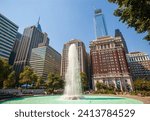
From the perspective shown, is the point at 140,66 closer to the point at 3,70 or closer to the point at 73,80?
the point at 73,80

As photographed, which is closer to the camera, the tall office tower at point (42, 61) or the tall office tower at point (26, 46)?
the tall office tower at point (42, 61)

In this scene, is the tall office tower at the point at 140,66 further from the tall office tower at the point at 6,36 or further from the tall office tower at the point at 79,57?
the tall office tower at the point at 6,36

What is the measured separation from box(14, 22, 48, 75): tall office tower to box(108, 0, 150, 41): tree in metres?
123

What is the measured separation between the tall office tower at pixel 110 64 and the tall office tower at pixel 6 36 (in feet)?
211

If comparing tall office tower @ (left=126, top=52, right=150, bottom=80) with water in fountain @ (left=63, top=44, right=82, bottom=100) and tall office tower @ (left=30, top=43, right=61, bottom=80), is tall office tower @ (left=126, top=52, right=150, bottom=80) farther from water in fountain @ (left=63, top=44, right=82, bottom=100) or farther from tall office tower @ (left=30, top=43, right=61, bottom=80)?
water in fountain @ (left=63, top=44, right=82, bottom=100)

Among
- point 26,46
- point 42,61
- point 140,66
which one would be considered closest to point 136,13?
point 42,61

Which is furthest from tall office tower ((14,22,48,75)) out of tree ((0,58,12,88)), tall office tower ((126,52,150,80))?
tall office tower ((126,52,150,80))

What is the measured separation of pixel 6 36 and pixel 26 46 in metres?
62.6

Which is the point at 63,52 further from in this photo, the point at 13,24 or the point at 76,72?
the point at 76,72

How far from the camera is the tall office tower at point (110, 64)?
83438 mm

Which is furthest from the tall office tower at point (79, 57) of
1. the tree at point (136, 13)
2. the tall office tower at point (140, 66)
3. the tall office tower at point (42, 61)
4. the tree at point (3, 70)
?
the tree at point (136, 13)

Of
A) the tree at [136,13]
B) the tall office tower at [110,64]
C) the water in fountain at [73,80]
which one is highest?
the tall office tower at [110,64]

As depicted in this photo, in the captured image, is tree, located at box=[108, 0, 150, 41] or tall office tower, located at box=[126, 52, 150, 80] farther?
tall office tower, located at box=[126, 52, 150, 80]

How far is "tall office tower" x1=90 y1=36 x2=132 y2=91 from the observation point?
8344 centimetres
